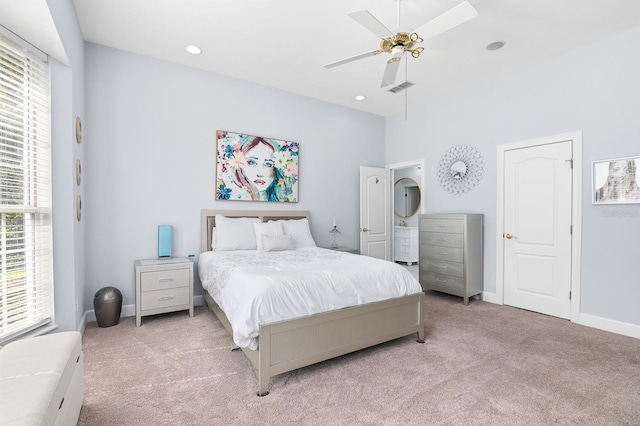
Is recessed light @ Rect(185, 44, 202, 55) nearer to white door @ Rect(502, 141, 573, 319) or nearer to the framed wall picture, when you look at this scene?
white door @ Rect(502, 141, 573, 319)

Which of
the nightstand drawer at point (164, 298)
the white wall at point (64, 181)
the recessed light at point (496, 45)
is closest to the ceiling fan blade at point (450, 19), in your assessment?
the recessed light at point (496, 45)

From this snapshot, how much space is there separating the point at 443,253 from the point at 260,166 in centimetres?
280

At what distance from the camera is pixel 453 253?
415 cm

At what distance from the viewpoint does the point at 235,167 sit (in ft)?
13.5

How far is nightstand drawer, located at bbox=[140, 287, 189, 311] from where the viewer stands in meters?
3.18

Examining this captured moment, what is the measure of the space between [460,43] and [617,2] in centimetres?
119

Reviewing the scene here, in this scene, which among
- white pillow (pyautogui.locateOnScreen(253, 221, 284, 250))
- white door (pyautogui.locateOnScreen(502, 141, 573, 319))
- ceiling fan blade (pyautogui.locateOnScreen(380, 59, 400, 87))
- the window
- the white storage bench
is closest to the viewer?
the white storage bench

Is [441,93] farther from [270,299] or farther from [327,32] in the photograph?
[270,299]

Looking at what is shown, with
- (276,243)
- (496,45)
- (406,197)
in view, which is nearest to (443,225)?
(496,45)

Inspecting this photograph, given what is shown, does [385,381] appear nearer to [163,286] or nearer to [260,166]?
[163,286]

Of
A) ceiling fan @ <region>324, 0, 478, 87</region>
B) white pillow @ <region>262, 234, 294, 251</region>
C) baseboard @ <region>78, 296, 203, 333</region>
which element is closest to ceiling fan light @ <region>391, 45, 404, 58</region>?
ceiling fan @ <region>324, 0, 478, 87</region>

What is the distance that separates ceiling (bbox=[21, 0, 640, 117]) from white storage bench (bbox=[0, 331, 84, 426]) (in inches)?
106

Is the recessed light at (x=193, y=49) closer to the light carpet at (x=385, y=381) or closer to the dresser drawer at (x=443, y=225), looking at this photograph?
the light carpet at (x=385, y=381)

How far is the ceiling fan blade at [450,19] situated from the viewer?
79.2 inches
